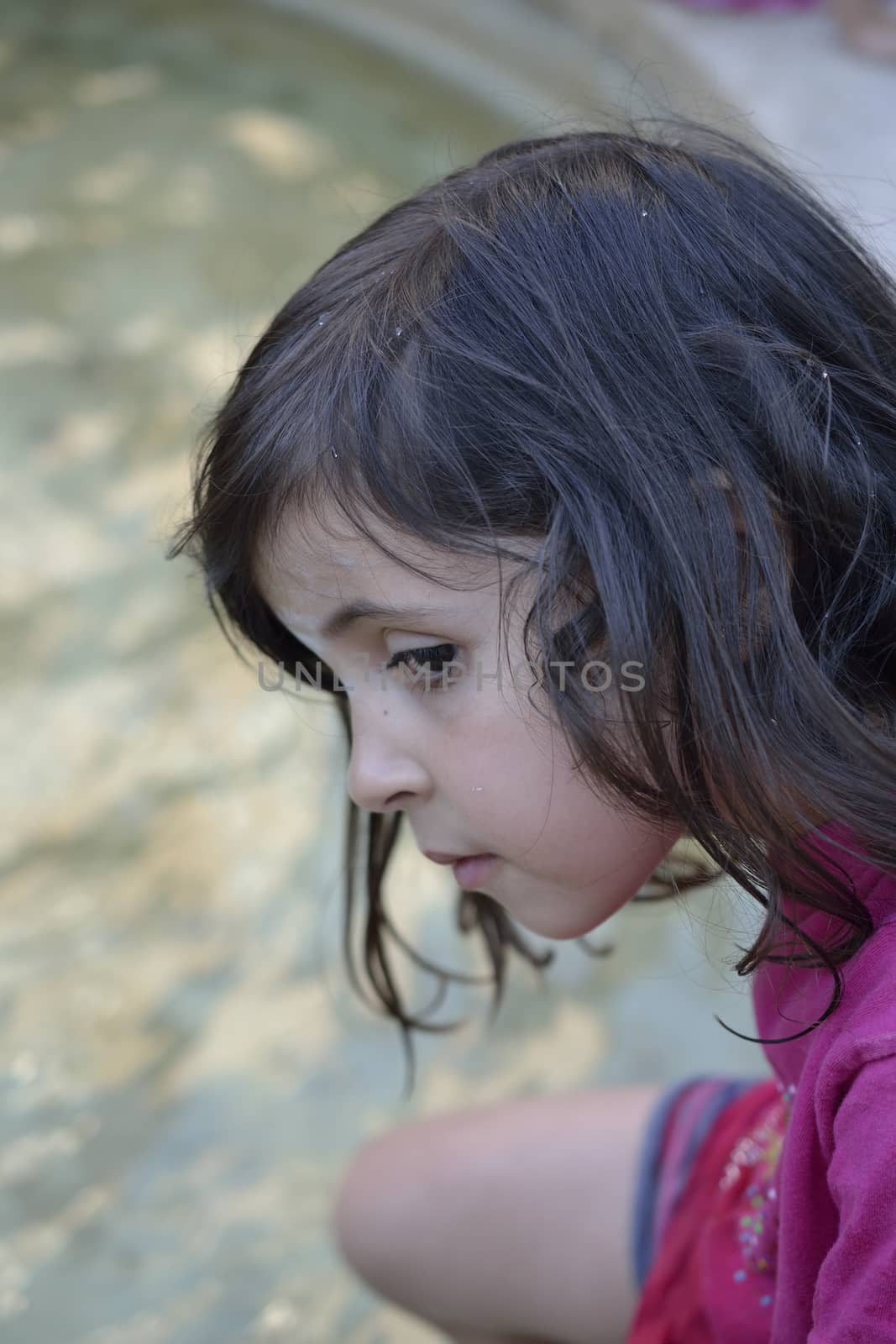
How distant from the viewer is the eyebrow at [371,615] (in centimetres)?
78

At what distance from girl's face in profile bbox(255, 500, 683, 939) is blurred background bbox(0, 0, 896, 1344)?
0.28 ft

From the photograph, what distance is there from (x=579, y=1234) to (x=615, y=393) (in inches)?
25.1

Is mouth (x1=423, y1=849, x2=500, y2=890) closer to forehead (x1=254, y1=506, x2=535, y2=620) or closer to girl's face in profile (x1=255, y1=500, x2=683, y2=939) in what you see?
girl's face in profile (x1=255, y1=500, x2=683, y2=939)

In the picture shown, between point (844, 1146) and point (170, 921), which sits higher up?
point (844, 1146)

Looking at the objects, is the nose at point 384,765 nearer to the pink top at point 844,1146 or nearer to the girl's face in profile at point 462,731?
the girl's face in profile at point 462,731

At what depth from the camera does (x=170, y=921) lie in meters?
1.63

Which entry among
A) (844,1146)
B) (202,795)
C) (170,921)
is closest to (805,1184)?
(844,1146)

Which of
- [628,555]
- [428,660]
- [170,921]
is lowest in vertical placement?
[170,921]

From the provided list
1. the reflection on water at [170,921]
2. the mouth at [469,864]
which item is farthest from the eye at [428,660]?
the reflection on water at [170,921]

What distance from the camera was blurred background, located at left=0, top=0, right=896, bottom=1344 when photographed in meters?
1.39

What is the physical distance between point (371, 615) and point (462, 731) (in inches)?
3.3

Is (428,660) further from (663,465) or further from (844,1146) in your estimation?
(844,1146)
